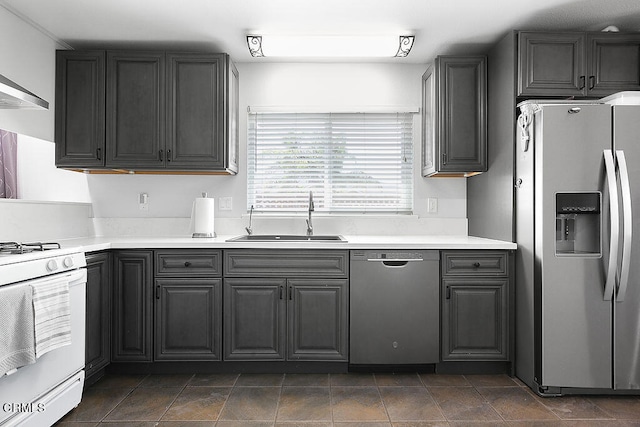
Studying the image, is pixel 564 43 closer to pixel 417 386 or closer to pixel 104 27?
pixel 417 386

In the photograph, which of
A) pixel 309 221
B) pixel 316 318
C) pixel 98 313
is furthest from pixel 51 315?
pixel 309 221

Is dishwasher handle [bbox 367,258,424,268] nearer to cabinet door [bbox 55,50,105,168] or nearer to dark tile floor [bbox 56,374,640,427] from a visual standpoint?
dark tile floor [bbox 56,374,640,427]

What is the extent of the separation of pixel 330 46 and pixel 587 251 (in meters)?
2.15

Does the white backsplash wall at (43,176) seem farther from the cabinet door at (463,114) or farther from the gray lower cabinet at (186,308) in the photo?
the cabinet door at (463,114)

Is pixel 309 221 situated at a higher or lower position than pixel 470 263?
higher

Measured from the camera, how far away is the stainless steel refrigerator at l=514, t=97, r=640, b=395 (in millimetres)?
2564

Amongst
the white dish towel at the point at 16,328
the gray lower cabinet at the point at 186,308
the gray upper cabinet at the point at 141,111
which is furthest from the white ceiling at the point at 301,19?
the white dish towel at the point at 16,328

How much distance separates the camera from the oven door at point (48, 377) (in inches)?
74.7

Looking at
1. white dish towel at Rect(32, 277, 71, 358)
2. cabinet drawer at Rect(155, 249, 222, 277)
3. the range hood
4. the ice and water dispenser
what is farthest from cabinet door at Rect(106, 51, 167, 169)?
the ice and water dispenser

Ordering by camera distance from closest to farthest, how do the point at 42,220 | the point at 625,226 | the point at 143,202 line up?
the point at 625,226, the point at 42,220, the point at 143,202

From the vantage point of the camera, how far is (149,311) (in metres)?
2.93

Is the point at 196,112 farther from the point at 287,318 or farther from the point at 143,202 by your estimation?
the point at 287,318

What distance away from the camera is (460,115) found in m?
3.31

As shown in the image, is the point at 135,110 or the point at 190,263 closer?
the point at 190,263
